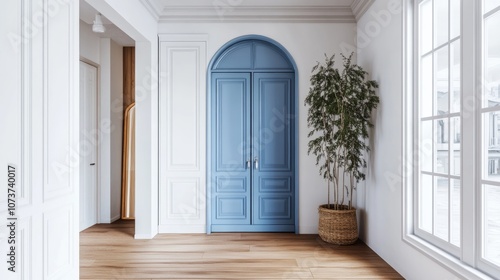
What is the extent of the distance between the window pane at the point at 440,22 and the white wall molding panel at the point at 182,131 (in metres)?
2.67

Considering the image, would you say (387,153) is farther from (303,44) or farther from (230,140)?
(230,140)

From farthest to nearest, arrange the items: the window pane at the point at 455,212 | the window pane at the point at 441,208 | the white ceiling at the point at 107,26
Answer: the white ceiling at the point at 107,26
the window pane at the point at 441,208
the window pane at the point at 455,212

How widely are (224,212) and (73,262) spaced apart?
82.6 inches

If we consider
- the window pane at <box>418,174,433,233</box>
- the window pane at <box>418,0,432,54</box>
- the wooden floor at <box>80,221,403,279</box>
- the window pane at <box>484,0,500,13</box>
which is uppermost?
the window pane at <box>418,0,432,54</box>

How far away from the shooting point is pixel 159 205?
13.1 ft

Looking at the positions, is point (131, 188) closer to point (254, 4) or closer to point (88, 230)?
point (88, 230)

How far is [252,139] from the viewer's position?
13.3ft

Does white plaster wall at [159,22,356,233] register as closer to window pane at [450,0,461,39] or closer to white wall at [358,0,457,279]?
white wall at [358,0,457,279]

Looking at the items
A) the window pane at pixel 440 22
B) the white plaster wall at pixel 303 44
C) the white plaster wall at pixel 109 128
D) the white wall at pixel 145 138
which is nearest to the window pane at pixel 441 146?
the window pane at pixel 440 22

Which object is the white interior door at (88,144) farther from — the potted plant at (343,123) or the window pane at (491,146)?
the window pane at (491,146)

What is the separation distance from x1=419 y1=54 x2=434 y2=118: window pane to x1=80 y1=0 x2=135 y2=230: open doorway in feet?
12.7

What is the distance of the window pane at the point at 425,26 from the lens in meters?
2.51

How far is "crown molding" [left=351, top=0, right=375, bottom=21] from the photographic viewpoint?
3.49 m

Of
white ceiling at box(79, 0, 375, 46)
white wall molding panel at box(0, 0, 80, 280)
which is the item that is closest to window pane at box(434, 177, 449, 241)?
white ceiling at box(79, 0, 375, 46)
